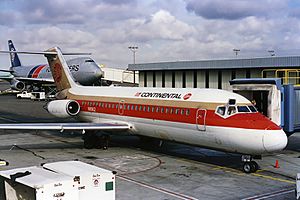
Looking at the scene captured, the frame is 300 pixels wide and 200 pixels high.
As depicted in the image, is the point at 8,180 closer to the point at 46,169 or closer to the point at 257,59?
the point at 46,169

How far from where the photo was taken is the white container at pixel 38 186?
7.30 m

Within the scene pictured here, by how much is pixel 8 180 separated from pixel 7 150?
13391 mm

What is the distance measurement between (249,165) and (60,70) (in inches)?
588

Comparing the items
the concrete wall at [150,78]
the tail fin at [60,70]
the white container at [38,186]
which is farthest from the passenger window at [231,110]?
the concrete wall at [150,78]

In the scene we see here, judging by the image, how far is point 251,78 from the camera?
94.4ft

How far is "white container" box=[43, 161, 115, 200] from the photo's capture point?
7887 millimetres

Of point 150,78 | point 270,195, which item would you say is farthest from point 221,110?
point 150,78

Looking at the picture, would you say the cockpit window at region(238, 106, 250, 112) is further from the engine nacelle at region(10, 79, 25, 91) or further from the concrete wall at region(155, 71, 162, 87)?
the engine nacelle at region(10, 79, 25, 91)

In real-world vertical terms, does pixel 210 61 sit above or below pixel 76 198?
above

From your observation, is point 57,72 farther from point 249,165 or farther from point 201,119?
point 249,165

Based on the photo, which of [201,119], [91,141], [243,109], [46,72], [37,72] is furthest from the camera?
[37,72]

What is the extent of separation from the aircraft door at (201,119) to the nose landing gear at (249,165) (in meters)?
1.95

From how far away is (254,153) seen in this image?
1454 centimetres

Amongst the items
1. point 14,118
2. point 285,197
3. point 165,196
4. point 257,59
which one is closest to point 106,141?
point 165,196
